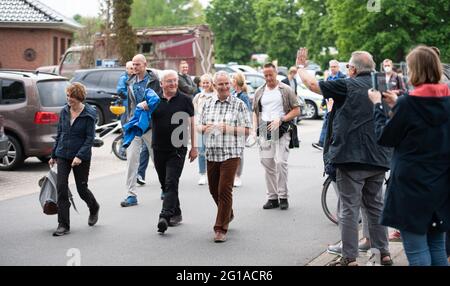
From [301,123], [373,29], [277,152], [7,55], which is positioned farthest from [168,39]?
[277,152]

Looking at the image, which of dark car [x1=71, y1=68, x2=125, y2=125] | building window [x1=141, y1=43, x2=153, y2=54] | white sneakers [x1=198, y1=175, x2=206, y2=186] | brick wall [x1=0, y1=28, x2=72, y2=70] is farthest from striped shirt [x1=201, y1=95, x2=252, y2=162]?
brick wall [x1=0, y1=28, x2=72, y2=70]

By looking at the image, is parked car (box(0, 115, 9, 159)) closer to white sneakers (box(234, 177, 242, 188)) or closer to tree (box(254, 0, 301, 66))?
white sneakers (box(234, 177, 242, 188))

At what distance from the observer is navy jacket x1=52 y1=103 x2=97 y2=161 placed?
8961mm

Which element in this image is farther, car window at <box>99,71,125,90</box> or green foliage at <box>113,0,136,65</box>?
green foliage at <box>113,0,136,65</box>

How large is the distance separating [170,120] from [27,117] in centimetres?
575

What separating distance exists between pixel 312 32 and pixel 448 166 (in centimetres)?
6236

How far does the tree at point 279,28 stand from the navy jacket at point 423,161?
7154 cm

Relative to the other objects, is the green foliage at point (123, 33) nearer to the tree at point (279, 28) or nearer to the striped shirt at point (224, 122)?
the striped shirt at point (224, 122)

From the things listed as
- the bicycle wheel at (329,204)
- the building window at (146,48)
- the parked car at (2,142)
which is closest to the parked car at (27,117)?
the parked car at (2,142)

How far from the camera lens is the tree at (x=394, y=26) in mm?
44094

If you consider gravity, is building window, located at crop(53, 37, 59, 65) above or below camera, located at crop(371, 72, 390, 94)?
below

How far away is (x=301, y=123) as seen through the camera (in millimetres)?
27312

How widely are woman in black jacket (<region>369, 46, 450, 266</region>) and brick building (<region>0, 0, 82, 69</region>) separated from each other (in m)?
32.3
